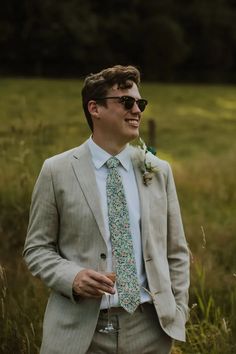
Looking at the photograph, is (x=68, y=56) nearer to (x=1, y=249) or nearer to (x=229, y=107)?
(x=229, y=107)

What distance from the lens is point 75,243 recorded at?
2732mm

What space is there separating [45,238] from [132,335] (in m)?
0.50

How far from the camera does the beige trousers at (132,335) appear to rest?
271 cm

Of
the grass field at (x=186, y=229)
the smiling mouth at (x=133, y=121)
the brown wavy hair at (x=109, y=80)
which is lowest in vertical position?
the grass field at (x=186, y=229)

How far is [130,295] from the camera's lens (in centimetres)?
268

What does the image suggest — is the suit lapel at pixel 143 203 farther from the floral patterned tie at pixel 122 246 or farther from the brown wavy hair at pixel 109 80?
the brown wavy hair at pixel 109 80

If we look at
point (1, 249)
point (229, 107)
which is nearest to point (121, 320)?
point (1, 249)

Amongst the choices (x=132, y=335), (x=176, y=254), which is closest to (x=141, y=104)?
(x=176, y=254)

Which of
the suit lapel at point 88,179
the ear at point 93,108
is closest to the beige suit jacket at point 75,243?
the suit lapel at point 88,179

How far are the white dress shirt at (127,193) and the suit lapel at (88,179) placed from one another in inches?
1.2

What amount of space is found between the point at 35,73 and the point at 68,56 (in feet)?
6.75

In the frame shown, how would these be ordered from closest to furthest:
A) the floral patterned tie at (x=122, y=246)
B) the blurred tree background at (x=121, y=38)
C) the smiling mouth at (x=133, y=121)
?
the floral patterned tie at (x=122, y=246), the smiling mouth at (x=133, y=121), the blurred tree background at (x=121, y=38)

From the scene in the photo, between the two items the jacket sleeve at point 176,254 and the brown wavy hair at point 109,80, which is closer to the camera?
the brown wavy hair at point 109,80

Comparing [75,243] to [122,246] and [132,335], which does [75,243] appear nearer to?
[122,246]
